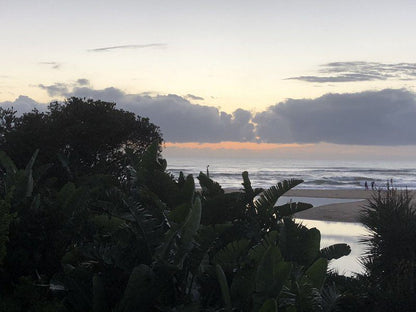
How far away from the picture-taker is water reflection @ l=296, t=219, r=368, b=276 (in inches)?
769

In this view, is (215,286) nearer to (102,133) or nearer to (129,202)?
(129,202)

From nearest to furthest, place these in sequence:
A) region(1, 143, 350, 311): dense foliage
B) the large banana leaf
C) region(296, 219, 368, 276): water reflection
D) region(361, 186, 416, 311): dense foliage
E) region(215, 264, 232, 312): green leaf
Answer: region(215, 264, 232, 312): green leaf, region(1, 143, 350, 311): dense foliage, the large banana leaf, region(361, 186, 416, 311): dense foliage, region(296, 219, 368, 276): water reflection

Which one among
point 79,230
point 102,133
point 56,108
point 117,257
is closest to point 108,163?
point 102,133

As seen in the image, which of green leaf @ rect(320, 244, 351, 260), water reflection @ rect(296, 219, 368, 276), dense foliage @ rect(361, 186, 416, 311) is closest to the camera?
green leaf @ rect(320, 244, 351, 260)

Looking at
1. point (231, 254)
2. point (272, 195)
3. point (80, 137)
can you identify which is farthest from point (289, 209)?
point (80, 137)

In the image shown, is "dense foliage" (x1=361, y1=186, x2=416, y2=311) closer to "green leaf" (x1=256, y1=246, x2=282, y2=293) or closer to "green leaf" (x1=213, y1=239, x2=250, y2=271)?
"green leaf" (x1=213, y1=239, x2=250, y2=271)

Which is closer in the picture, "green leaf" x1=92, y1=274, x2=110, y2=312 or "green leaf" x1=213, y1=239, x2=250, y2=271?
"green leaf" x1=92, y1=274, x2=110, y2=312

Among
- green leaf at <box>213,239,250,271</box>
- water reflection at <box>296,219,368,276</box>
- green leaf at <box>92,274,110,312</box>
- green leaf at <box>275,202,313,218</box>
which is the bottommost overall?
water reflection at <box>296,219,368,276</box>

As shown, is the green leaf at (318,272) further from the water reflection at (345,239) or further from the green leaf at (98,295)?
the water reflection at (345,239)

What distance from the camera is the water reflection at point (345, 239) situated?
19531 mm

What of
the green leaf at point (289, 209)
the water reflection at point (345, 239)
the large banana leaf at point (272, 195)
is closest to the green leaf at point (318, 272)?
the large banana leaf at point (272, 195)

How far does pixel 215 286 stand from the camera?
425 inches

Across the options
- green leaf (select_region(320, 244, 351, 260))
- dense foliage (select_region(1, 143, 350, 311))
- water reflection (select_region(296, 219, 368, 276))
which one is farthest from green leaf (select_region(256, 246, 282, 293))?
water reflection (select_region(296, 219, 368, 276))

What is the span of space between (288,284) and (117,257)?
312 centimetres
